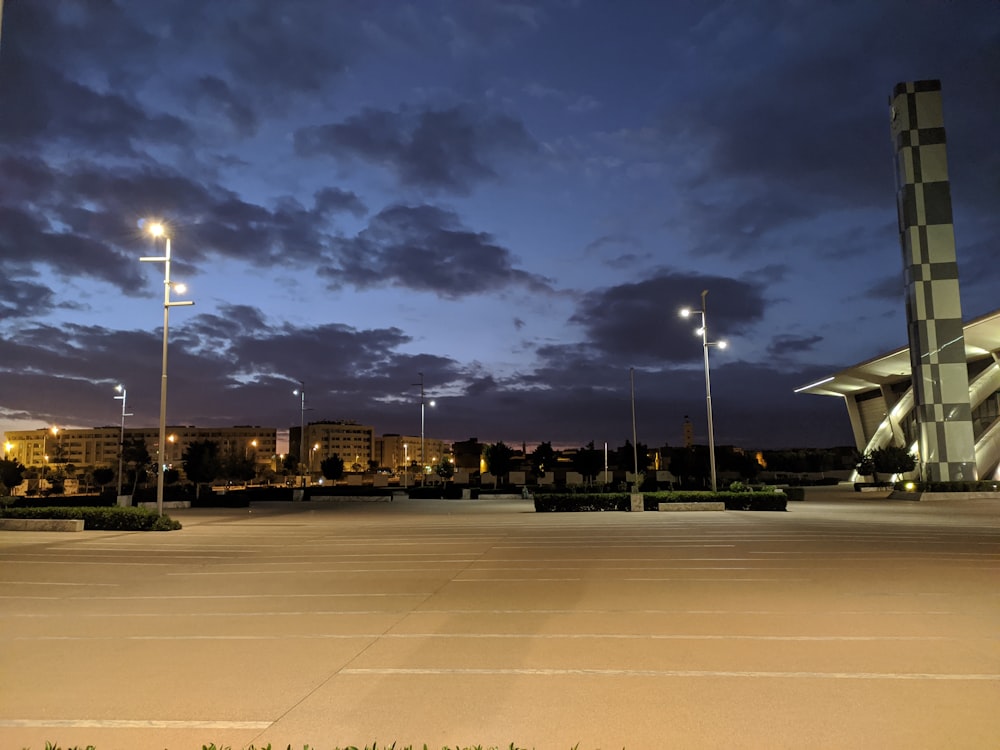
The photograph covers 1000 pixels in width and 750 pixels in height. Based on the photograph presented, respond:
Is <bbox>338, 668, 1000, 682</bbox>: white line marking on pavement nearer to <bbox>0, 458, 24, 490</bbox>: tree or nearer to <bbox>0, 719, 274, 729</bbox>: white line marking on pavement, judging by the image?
<bbox>0, 719, 274, 729</bbox>: white line marking on pavement

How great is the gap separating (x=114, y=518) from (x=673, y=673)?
71.9 feet

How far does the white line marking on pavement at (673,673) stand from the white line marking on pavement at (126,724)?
137 centimetres

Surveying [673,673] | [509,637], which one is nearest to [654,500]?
[509,637]

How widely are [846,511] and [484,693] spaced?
28888mm

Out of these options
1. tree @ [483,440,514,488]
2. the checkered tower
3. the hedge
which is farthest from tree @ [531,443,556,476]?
the hedge

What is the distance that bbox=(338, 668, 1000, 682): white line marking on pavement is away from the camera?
6238mm

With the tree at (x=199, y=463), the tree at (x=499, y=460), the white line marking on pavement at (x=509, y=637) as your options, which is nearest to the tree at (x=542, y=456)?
the tree at (x=499, y=460)

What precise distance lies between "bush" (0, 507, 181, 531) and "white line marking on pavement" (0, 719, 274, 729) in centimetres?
1920

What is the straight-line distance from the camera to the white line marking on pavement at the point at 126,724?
207 inches

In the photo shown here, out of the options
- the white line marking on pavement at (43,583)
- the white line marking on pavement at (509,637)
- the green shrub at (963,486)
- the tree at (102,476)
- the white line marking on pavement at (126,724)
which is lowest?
the green shrub at (963,486)

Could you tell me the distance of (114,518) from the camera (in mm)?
23188

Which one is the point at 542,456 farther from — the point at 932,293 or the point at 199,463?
the point at 932,293

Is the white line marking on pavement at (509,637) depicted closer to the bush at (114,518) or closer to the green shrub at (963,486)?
the bush at (114,518)

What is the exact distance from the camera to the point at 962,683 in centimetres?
605
